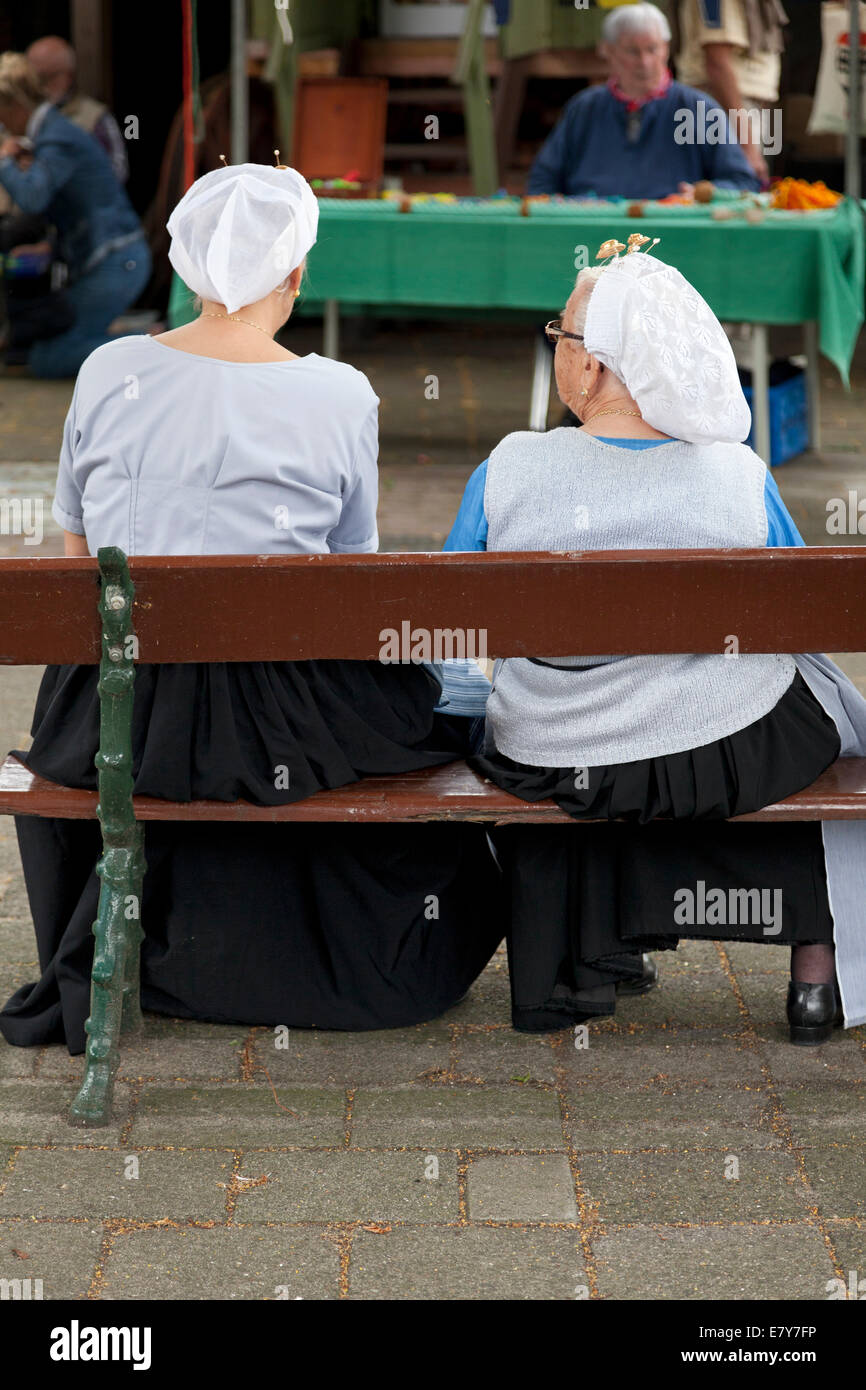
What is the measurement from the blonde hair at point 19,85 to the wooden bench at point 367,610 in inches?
296

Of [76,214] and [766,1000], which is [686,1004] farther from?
[76,214]

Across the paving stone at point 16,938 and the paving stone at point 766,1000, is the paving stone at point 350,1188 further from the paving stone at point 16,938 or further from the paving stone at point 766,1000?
the paving stone at point 16,938

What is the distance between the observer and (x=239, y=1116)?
280 centimetres

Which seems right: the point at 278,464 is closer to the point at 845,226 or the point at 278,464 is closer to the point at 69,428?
the point at 69,428

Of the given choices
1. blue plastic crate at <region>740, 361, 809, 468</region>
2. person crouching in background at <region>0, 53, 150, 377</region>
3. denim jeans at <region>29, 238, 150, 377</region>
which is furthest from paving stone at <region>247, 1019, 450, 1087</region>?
denim jeans at <region>29, 238, 150, 377</region>

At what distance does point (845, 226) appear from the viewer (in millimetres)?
6719

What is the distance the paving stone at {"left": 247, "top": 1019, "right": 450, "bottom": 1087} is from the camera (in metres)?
2.94

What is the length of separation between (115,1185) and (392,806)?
2.34 ft

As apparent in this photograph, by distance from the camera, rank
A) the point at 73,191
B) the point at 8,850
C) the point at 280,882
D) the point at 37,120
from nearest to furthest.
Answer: the point at 280,882 < the point at 8,850 < the point at 37,120 < the point at 73,191

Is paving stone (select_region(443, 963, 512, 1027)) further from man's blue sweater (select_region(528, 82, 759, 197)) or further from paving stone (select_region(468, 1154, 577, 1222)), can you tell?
man's blue sweater (select_region(528, 82, 759, 197))

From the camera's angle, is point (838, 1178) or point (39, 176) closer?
point (838, 1178)

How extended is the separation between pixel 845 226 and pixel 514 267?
50.3 inches

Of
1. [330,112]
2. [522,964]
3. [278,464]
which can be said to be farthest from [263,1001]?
[330,112]

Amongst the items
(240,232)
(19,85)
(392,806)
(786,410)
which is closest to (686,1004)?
(392,806)
